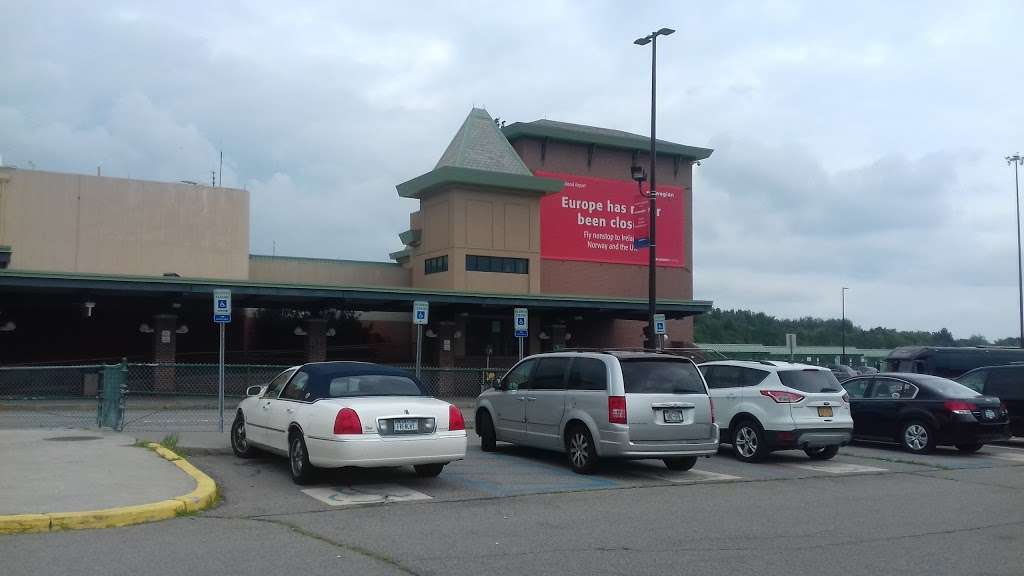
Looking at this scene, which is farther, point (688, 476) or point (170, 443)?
point (170, 443)

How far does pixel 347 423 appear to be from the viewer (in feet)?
35.3

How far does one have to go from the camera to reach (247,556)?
24.7ft

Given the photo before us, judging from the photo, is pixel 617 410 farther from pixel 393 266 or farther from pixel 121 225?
pixel 393 266

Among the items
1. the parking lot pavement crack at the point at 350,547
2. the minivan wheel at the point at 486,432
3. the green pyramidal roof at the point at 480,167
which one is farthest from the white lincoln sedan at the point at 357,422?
the green pyramidal roof at the point at 480,167

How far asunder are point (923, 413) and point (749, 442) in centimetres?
406

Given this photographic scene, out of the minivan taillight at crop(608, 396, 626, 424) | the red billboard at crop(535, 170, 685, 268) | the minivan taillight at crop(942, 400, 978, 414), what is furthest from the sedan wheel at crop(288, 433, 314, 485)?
the red billboard at crop(535, 170, 685, 268)

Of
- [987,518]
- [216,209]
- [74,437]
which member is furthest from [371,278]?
[987,518]

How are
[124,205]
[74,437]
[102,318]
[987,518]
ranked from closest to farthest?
[987,518] → [74,437] → [102,318] → [124,205]

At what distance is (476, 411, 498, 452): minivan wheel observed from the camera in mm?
15422

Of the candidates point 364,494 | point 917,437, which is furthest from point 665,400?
point 917,437

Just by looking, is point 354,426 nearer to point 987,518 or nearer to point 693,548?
point 693,548

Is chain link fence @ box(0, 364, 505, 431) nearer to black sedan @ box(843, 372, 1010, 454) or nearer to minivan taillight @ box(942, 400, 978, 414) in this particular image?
black sedan @ box(843, 372, 1010, 454)

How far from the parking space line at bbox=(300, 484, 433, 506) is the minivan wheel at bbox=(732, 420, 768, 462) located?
21.2 ft

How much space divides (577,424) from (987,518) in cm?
530
